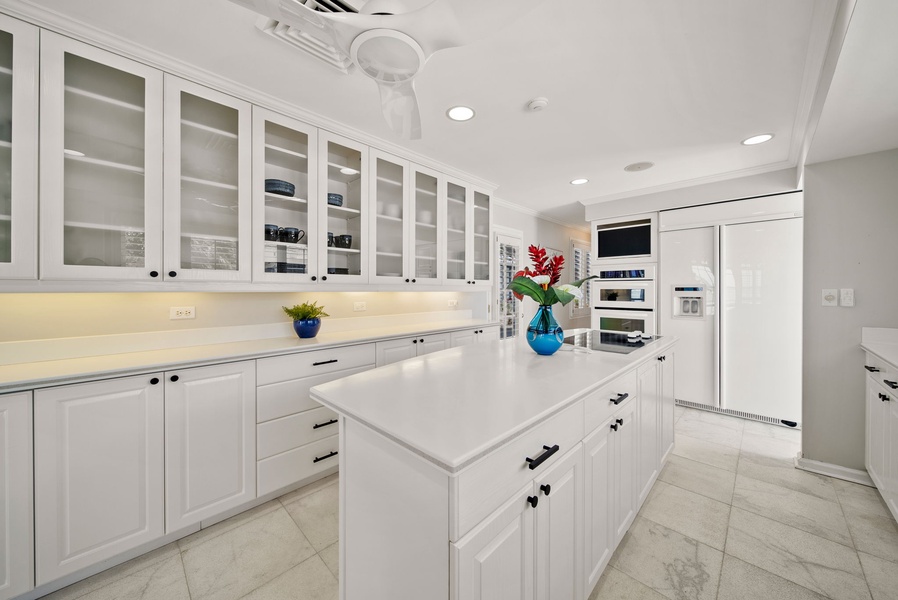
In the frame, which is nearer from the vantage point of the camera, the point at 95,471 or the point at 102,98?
the point at 95,471

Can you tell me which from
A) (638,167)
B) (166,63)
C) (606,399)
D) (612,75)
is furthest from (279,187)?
(638,167)

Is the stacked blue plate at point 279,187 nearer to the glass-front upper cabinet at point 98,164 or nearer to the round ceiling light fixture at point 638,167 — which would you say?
the glass-front upper cabinet at point 98,164

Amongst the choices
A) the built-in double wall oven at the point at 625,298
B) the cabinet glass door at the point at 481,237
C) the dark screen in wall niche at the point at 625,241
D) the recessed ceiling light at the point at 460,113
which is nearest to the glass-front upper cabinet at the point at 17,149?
the recessed ceiling light at the point at 460,113

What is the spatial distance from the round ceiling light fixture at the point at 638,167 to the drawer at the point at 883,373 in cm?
210

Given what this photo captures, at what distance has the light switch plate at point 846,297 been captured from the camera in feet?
7.25

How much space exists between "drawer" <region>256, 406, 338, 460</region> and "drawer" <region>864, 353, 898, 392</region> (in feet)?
10.0

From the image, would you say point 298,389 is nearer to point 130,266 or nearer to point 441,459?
point 130,266

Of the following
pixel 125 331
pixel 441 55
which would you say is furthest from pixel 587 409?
pixel 125 331

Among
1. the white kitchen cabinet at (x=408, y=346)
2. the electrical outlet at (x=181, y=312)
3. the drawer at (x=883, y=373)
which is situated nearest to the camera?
the drawer at (x=883, y=373)

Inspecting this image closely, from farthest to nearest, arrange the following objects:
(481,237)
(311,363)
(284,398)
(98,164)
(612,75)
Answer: (481,237) → (311,363) → (284,398) → (612,75) → (98,164)

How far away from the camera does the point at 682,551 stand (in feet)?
5.32

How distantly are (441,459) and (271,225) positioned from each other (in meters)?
2.03

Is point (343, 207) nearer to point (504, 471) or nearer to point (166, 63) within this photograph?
point (166, 63)

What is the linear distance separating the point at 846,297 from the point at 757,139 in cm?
133
